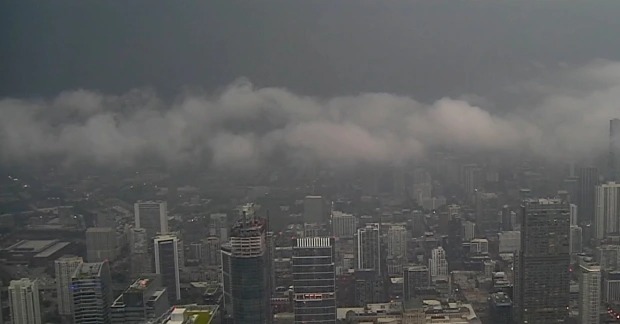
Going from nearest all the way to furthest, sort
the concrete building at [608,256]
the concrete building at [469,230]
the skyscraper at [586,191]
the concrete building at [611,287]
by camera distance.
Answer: the concrete building at [611,287]
the concrete building at [608,256]
the skyscraper at [586,191]
the concrete building at [469,230]

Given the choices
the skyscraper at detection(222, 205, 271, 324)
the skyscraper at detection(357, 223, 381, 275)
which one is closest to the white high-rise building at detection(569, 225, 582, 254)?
the skyscraper at detection(357, 223, 381, 275)

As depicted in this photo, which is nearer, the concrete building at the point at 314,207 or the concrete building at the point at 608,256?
the concrete building at the point at 608,256

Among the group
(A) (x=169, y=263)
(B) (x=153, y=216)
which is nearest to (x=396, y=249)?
(A) (x=169, y=263)

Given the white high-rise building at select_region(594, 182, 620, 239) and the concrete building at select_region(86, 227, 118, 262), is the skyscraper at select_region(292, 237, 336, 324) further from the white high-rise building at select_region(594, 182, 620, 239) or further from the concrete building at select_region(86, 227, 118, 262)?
the white high-rise building at select_region(594, 182, 620, 239)

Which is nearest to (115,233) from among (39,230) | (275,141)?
(39,230)

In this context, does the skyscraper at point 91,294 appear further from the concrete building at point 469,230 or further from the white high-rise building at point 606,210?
the white high-rise building at point 606,210

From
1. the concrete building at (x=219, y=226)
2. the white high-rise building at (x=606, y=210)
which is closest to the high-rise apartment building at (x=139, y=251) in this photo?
the concrete building at (x=219, y=226)

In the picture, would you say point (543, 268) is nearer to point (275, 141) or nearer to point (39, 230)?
point (275, 141)
